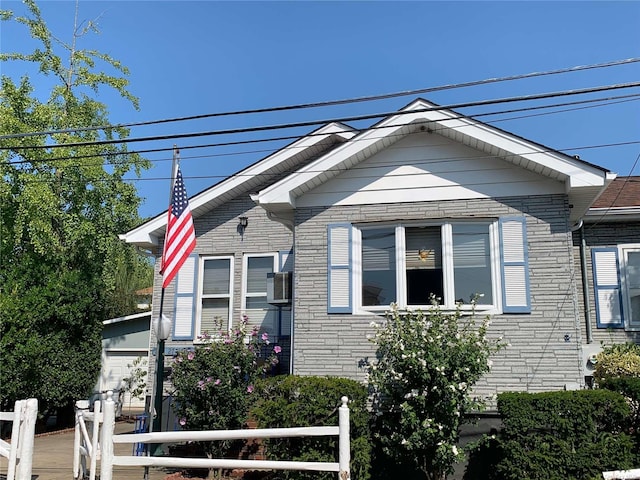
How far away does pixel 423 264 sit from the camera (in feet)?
27.7

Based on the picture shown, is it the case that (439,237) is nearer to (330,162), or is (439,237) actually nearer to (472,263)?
(472,263)

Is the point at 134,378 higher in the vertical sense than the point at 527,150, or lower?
lower

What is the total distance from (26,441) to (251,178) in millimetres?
7247

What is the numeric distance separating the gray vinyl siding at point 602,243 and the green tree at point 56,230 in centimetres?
1158

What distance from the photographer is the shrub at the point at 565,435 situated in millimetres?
6324

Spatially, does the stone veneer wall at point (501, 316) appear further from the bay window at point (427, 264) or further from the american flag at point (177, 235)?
the american flag at point (177, 235)

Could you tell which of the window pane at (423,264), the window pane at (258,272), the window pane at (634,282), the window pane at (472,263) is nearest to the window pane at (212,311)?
the window pane at (258,272)

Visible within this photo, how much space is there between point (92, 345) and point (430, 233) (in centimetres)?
1092

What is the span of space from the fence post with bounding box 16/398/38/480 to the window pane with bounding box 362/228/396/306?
4.67 m

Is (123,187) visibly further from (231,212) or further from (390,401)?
(390,401)

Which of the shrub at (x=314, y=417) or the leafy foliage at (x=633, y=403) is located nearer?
the leafy foliage at (x=633, y=403)

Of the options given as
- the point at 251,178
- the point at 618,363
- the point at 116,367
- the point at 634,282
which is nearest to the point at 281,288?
the point at 251,178

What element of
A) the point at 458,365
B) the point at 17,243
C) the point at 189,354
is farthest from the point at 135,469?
the point at 17,243

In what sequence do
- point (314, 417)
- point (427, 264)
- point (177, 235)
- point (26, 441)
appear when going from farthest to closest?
point (177, 235)
point (427, 264)
point (314, 417)
point (26, 441)
